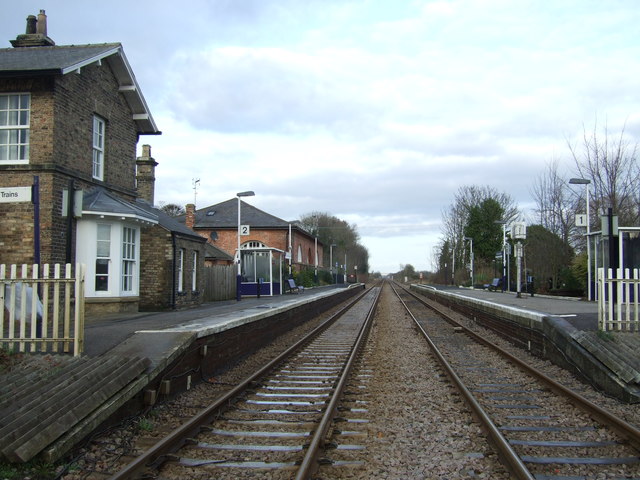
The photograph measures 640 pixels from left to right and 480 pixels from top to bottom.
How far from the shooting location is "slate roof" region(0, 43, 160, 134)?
12.7 metres

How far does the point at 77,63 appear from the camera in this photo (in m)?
13.4

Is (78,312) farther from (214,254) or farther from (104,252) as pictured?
(214,254)

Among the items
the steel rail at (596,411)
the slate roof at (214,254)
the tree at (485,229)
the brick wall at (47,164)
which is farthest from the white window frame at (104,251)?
the tree at (485,229)

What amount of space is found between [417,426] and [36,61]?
41.3 ft

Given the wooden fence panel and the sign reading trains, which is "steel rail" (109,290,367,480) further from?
the wooden fence panel

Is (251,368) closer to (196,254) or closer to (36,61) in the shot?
(36,61)

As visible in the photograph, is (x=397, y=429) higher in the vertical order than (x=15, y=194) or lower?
lower

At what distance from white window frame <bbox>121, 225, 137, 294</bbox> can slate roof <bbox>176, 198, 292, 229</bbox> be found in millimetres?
35233

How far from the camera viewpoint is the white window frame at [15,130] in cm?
1318

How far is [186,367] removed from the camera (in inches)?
323

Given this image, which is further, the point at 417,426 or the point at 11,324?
the point at 11,324

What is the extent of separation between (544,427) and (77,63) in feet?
41.0

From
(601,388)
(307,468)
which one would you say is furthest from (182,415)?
(601,388)

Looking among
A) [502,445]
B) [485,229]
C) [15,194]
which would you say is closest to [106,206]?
[15,194]
